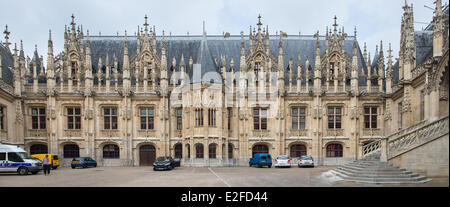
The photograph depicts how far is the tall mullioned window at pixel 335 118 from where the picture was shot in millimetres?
35656

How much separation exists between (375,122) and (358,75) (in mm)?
5200

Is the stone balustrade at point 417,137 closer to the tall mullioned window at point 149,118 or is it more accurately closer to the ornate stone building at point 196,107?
the ornate stone building at point 196,107

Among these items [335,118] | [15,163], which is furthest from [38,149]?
[335,118]

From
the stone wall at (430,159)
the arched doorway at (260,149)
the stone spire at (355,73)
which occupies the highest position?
the stone spire at (355,73)

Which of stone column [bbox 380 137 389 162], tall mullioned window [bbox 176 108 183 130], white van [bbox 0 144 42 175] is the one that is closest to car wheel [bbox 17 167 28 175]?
white van [bbox 0 144 42 175]

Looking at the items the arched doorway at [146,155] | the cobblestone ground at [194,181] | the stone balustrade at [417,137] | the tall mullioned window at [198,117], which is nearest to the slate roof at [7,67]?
the arched doorway at [146,155]

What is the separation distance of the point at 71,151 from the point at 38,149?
327cm

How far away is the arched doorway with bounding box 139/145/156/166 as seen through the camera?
35.8 meters

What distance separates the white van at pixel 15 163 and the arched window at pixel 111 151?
429 inches

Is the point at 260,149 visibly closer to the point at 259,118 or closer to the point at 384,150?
the point at 259,118

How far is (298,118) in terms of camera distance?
117 ft

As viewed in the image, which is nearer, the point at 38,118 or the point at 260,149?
the point at 38,118

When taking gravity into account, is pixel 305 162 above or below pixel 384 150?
below

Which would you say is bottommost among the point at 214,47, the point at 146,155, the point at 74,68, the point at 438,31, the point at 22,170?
the point at 146,155
